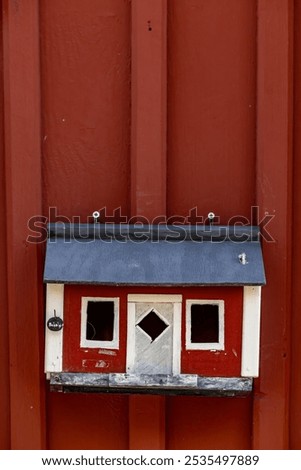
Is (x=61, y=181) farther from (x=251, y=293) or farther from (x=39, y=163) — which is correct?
(x=251, y=293)

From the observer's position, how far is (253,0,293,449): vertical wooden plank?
6.06 feet

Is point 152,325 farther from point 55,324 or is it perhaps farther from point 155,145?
point 155,145

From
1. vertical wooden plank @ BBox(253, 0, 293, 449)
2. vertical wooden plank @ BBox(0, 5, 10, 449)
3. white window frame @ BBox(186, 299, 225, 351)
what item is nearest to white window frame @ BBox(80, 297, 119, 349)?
white window frame @ BBox(186, 299, 225, 351)

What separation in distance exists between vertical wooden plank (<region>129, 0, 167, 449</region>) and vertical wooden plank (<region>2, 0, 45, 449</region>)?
29 cm

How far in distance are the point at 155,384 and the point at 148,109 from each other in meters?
0.79

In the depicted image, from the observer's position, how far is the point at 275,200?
1878 millimetres

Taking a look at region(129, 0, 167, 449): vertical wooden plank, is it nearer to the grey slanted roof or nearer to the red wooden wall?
the red wooden wall

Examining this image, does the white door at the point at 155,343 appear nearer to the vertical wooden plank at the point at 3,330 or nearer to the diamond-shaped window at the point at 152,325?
the diamond-shaped window at the point at 152,325

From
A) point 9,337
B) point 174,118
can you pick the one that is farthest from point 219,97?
point 9,337

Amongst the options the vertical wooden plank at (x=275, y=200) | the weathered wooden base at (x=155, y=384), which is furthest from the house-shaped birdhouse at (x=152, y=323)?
the vertical wooden plank at (x=275, y=200)

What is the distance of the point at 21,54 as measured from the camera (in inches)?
74.2

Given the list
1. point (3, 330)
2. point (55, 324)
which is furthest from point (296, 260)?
point (3, 330)
